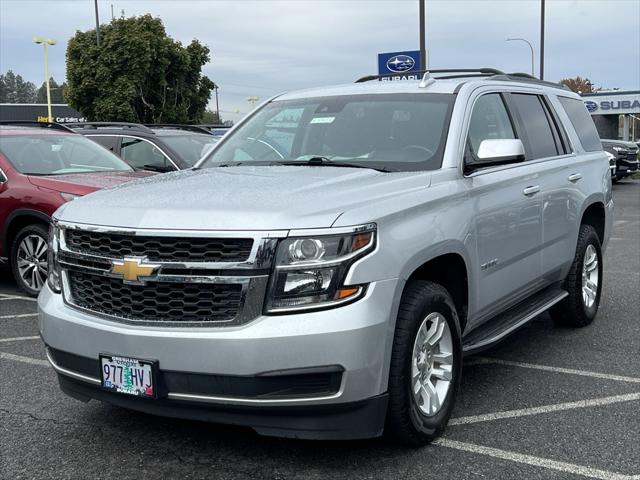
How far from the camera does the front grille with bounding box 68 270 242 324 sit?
10.8 feet

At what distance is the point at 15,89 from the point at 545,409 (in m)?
167

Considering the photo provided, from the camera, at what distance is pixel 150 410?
3.46m

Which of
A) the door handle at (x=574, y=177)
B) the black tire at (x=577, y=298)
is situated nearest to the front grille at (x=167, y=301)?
the door handle at (x=574, y=177)

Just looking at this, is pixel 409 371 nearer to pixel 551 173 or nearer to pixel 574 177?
pixel 551 173

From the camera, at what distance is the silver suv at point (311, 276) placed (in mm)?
3238

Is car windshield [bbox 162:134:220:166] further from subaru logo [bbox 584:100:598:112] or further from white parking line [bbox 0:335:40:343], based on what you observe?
subaru logo [bbox 584:100:598:112]

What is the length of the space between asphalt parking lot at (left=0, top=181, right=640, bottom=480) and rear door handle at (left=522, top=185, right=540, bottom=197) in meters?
1.19

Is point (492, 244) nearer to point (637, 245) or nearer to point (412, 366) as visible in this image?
point (412, 366)

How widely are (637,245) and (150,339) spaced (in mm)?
9562

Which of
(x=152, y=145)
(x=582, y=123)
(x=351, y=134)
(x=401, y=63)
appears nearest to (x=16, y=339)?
(x=351, y=134)

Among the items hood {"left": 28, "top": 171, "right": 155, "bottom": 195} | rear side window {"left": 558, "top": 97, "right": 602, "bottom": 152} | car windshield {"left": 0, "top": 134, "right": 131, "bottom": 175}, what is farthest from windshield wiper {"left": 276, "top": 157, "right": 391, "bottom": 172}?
car windshield {"left": 0, "top": 134, "right": 131, "bottom": 175}

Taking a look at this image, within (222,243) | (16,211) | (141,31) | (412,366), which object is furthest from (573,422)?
(141,31)

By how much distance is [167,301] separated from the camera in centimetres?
338

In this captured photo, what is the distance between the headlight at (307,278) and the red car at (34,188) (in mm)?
4523
